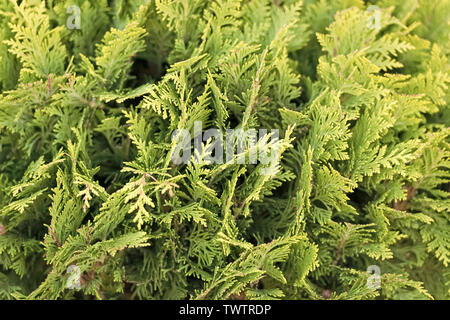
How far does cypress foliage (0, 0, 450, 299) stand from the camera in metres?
2.45

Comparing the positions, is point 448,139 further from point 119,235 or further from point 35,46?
point 35,46

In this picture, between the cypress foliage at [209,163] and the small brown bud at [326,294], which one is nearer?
the cypress foliage at [209,163]

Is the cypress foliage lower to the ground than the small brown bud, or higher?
higher

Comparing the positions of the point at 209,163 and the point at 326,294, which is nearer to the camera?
the point at 209,163

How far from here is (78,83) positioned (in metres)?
2.59

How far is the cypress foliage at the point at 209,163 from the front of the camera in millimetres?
2451

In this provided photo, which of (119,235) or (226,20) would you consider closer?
(119,235)

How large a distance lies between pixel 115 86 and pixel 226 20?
0.83m

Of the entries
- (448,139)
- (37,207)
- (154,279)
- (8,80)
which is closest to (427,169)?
(448,139)

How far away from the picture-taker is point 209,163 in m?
2.38

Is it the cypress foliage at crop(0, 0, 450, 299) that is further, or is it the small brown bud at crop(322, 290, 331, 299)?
the small brown bud at crop(322, 290, 331, 299)

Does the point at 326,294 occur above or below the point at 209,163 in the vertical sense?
below

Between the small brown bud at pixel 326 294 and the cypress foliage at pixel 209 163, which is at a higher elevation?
the cypress foliage at pixel 209 163
